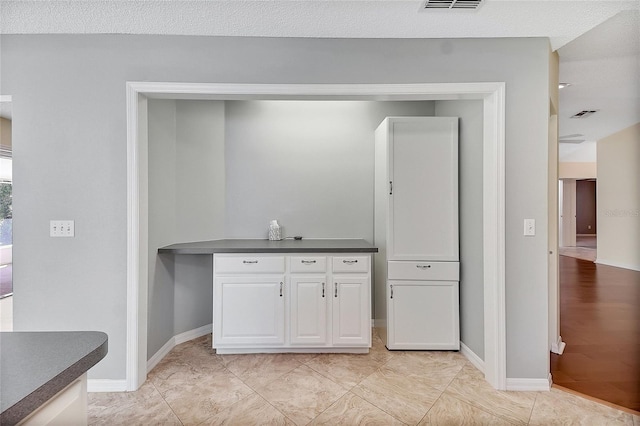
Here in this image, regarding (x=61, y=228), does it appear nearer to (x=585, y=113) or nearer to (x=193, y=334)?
(x=193, y=334)

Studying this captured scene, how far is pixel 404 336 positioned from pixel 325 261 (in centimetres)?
97

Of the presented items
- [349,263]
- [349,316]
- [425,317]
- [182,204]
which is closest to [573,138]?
[425,317]

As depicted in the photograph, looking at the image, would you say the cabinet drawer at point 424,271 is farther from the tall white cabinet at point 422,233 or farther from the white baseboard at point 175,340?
the white baseboard at point 175,340

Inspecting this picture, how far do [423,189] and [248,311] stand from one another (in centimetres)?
183

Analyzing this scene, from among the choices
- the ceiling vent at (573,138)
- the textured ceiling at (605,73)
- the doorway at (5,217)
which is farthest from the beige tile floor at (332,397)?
the ceiling vent at (573,138)

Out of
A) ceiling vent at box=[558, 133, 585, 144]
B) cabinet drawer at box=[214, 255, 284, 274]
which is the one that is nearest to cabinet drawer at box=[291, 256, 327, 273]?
cabinet drawer at box=[214, 255, 284, 274]

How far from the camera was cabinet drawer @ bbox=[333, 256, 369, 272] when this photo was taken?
269cm

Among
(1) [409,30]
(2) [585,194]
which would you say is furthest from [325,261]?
(2) [585,194]

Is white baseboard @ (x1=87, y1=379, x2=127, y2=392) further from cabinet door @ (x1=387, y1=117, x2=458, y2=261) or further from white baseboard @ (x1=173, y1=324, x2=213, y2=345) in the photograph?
cabinet door @ (x1=387, y1=117, x2=458, y2=261)

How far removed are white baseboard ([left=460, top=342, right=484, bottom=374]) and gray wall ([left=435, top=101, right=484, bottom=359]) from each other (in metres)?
0.03

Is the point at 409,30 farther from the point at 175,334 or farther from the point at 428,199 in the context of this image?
the point at 175,334

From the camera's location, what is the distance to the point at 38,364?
2.58 ft

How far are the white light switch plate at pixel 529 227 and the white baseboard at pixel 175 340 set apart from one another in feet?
9.74

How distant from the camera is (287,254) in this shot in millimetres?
2689
